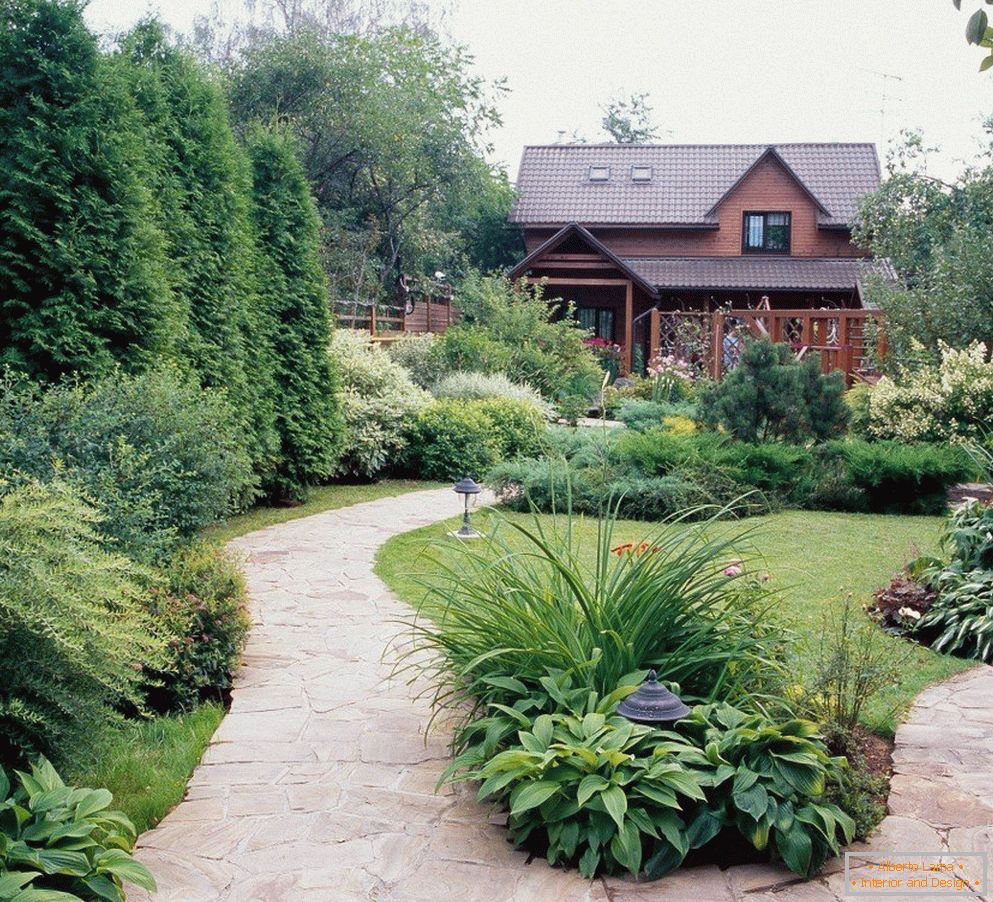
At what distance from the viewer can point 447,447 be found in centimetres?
1326

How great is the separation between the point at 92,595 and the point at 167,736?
1171 millimetres

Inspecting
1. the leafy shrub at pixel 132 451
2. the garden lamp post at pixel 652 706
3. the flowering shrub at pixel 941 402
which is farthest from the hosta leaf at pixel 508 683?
the flowering shrub at pixel 941 402

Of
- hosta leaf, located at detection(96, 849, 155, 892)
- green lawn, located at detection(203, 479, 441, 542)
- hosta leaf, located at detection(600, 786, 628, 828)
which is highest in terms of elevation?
hosta leaf, located at detection(600, 786, 628, 828)

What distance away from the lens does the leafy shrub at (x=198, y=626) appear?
4.98m

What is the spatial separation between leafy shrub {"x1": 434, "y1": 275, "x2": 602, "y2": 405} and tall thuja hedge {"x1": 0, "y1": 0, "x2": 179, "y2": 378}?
426 inches

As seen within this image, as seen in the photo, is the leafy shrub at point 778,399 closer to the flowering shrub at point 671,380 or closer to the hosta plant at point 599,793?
the flowering shrub at point 671,380

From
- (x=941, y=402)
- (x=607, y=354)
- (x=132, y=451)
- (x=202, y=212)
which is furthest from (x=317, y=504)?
(x=607, y=354)

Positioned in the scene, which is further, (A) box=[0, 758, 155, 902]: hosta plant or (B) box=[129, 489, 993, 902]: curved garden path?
(B) box=[129, 489, 993, 902]: curved garden path

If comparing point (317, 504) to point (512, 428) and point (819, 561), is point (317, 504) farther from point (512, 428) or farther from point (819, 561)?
point (819, 561)

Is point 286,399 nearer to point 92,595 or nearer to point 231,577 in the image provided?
point 231,577

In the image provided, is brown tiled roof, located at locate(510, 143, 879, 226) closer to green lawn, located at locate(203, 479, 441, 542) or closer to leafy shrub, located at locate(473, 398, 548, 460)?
leafy shrub, located at locate(473, 398, 548, 460)

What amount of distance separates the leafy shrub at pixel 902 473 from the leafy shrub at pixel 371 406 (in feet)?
16.8

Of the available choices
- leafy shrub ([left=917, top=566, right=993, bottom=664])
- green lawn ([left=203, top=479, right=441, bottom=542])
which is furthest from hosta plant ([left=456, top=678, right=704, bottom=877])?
green lawn ([left=203, top=479, right=441, bottom=542])

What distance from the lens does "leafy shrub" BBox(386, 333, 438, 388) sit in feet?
58.8
